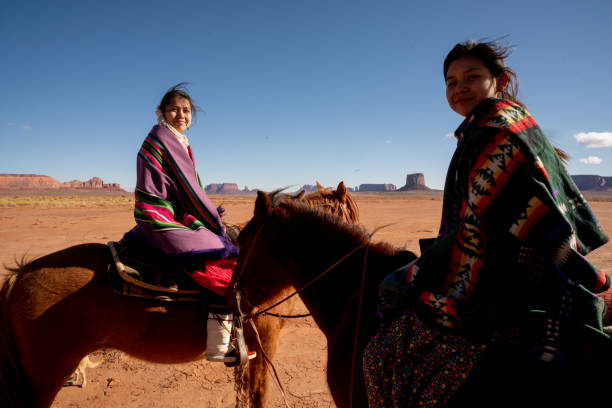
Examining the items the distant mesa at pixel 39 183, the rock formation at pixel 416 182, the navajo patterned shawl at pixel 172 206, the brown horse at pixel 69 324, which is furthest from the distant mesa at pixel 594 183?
the distant mesa at pixel 39 183

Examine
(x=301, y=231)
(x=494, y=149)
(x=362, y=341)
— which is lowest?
(x=362, y=341)

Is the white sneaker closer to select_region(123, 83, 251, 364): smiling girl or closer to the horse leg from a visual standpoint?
select_region(123, 83, 251, 364): smiling girl

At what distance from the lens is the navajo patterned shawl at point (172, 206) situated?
9.05ft

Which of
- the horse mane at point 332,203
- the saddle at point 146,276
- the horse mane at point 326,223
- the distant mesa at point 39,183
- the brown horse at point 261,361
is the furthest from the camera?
the distant mesa at point 39,183

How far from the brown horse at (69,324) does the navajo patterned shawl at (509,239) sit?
232 cm

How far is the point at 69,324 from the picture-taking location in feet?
8.40

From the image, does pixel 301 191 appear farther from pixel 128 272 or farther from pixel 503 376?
pixel 503 376

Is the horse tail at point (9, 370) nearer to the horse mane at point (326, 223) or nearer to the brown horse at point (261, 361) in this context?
the brown horse at point (261, 361)

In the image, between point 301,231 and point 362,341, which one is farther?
point 301,231

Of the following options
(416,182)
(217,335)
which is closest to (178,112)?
(217,335)

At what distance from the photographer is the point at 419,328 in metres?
1.53

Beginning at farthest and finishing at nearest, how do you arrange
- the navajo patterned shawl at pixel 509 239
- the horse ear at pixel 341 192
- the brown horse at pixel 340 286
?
the horse ear at pixel 341 192
the brown horse at pixel 340 286
the navajo patterned shawl at pixel 509 239

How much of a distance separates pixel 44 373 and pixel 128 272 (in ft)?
3.49

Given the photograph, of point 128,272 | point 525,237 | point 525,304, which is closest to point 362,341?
point 525,304
